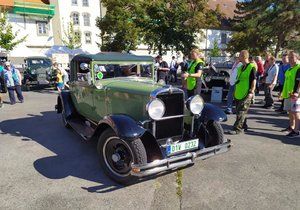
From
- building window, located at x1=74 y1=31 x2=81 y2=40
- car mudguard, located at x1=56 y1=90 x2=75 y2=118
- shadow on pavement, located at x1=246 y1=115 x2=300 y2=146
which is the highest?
building window, located at x1=74 y1=31 x2=81 y2=40

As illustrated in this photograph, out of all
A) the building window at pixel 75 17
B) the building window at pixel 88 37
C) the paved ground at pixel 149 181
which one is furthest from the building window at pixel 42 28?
the paved ground at pixel 149 181

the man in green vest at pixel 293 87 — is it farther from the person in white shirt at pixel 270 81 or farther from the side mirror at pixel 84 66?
the side mirror at pixel 84 66

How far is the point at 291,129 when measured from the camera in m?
5.59

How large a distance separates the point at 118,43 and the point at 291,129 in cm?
1980

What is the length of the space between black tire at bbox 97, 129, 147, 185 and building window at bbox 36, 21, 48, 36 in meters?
31.6

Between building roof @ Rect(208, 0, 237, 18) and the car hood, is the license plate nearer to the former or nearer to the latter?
the car hood

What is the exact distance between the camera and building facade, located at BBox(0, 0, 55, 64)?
96.7ft

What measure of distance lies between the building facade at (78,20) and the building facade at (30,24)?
812 millimetres

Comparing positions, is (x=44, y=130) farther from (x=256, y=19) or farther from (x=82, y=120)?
(x=256, y=19)

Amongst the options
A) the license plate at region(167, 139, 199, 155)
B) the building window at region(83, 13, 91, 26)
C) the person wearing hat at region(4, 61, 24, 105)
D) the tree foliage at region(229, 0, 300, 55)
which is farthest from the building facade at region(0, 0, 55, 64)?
the license plate at region(167, 139, 199, 155)

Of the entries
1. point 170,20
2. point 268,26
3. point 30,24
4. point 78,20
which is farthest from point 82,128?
point 78,20

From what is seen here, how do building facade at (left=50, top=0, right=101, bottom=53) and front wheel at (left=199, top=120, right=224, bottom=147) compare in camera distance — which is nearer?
front wheel at (left=199, top=120, right=224, bottom=147)

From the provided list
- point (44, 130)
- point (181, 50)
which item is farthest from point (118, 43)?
point (44, 130)

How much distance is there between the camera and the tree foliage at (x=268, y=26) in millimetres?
26203
